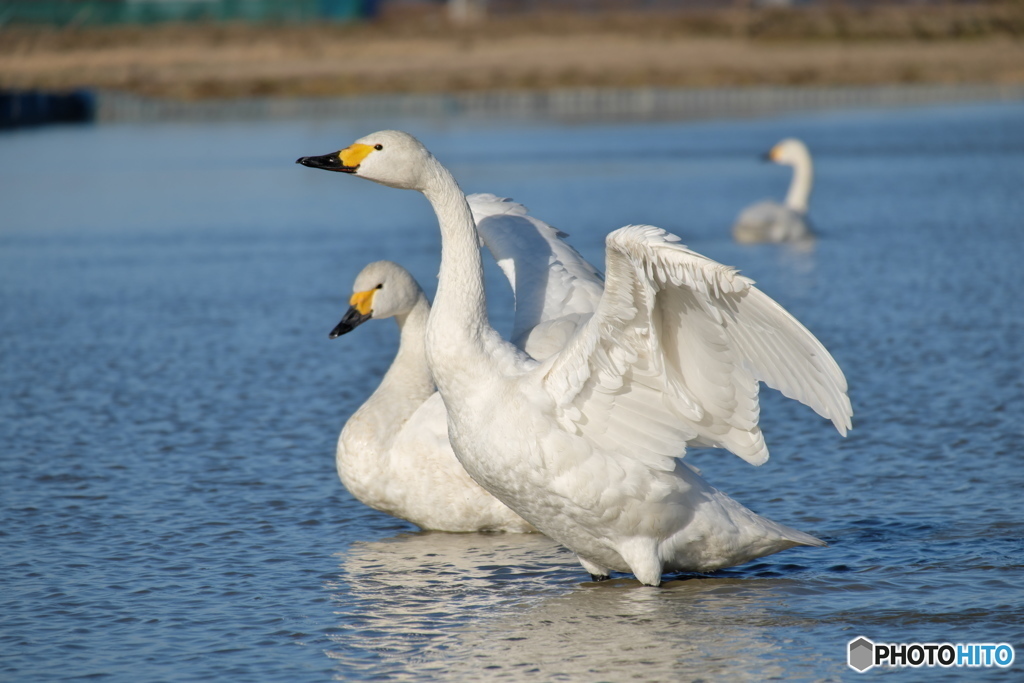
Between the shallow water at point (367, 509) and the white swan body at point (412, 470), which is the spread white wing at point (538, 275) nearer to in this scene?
the white swan body at point (412, 470)

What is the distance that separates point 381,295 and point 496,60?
58989mm

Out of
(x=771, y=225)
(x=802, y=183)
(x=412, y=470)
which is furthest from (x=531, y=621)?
(x=802, y=183)

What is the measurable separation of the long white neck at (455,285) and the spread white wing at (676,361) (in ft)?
1.23

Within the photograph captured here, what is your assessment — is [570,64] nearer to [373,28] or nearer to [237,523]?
[373,28]

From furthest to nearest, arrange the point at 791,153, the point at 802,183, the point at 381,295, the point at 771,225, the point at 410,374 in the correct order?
1. the point at 791,153
2. the point at 802,183
3. the point at 771,225
4. the point at 381,295
5. the point at 410,374

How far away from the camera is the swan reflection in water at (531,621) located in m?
5.34

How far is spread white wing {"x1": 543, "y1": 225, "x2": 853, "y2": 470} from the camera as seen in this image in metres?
5.16

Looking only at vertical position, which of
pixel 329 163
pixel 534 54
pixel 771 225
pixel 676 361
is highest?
pixel 534 54

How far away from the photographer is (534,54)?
219ft

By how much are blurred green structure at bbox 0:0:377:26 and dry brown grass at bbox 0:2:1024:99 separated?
131 inches

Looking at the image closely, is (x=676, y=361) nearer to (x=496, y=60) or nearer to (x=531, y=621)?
(x=531, y=621)

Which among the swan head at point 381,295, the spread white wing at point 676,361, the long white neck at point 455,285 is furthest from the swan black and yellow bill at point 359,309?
the spread white wing at point 676,361

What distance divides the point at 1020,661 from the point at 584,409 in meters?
1.93

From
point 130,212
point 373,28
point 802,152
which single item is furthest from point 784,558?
point 373,28
